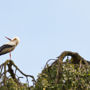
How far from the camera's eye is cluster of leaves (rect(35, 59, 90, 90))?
197 inches

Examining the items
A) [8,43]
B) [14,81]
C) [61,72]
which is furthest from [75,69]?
[8,43]

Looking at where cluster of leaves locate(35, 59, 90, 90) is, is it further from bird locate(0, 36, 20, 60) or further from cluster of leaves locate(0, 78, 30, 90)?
bird locate(0, 36, 20, 60)

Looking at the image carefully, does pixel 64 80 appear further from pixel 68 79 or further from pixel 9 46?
pixel 9 46

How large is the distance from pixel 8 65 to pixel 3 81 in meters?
0.57

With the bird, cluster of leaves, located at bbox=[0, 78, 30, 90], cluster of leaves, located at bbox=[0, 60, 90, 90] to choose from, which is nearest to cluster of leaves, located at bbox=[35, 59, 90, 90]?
cluster of leaves, located at bbox=[0, 60, 90, 90]

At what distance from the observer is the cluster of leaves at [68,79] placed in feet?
16.4

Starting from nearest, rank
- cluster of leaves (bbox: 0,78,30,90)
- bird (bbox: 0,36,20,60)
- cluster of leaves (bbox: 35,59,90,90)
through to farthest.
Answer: cluster of leaves (bbox: 35,59,90,90), cluster of leaves (bbox: 0,78,30,90), bird (bbox: 0,36,20,60)

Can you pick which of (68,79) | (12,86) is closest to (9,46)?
(12,86)

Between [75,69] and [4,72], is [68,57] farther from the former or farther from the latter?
[4,72]

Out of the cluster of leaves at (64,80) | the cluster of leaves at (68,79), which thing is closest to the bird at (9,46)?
the cluster of leaves at (64,80)

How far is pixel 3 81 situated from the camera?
534 centimetres

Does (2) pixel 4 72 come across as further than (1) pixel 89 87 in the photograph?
Yes

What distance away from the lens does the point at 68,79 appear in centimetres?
511

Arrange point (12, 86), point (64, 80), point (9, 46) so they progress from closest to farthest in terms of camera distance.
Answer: point (64, 80), point (12, 86), point (9, 46)
